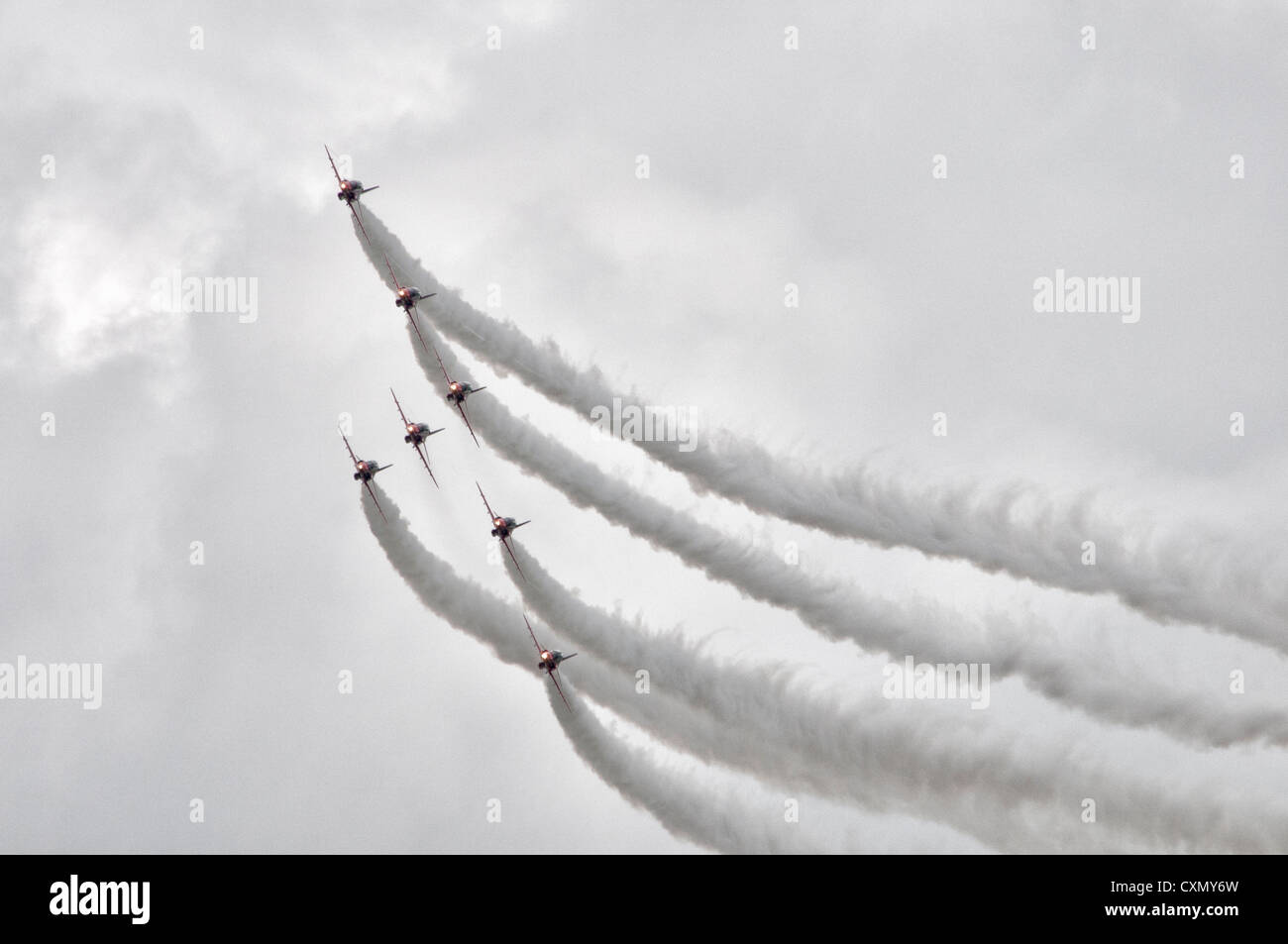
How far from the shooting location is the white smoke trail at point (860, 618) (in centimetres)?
8650

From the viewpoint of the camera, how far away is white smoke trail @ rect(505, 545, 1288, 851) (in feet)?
279

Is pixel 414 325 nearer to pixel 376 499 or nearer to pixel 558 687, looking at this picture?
pixel 376 499

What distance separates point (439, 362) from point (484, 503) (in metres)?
7.24

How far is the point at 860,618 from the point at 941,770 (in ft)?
24.6

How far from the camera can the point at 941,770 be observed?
8950cm

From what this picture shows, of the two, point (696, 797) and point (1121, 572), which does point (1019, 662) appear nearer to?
point (1121, 572)

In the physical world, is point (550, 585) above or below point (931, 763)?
above

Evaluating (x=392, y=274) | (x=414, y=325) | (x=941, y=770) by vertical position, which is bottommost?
(x=941, y=770)

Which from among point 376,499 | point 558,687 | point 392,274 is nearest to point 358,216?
point 392,274

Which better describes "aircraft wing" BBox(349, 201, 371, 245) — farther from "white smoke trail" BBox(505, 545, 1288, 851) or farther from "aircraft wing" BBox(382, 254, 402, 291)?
"white smoke trail" BBox(505, 545, 1288, 851)
